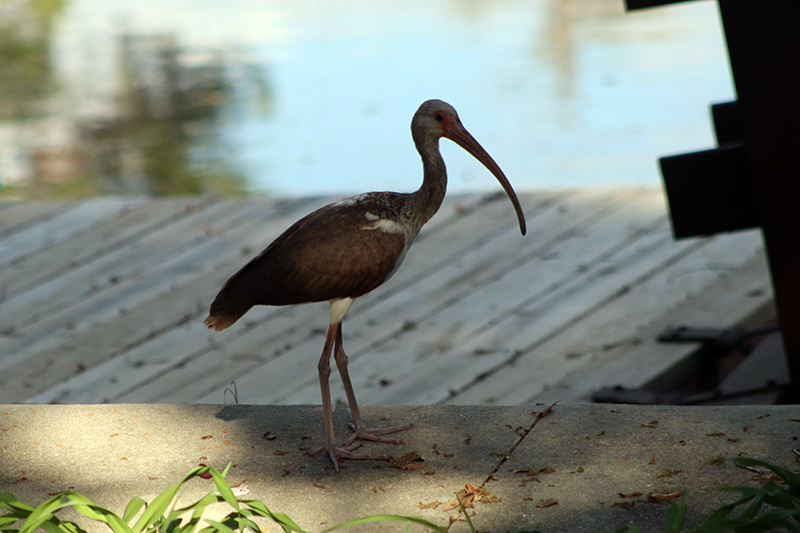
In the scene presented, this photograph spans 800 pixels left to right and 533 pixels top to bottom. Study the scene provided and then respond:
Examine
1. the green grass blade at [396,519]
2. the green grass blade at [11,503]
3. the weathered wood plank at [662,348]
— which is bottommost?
the weathered wood plank at [662,348]

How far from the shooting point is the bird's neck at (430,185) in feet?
9.55

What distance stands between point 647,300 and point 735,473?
8.41 ft

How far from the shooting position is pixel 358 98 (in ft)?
34.3

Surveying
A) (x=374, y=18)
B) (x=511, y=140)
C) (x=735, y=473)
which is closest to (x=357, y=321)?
(x=735, y=473)

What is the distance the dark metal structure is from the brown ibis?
1.20 m

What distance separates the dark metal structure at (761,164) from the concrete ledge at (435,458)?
1036 mm

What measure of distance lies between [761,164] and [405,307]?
2017 mm

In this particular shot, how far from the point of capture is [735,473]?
99.7 inches

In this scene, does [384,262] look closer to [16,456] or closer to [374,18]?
[16,456]

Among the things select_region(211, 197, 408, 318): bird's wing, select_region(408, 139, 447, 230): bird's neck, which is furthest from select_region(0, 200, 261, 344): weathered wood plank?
select_region(408, 139, 447, 230): bird's neck

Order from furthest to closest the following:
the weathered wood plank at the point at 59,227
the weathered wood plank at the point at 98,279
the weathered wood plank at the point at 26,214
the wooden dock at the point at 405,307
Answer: the weathered wood plank at the point at 26,214 → the weathered wood plank at the point at 59,227 → the weathered wood plank at the point at 98,279 → the wooden dock at the point at 405,307

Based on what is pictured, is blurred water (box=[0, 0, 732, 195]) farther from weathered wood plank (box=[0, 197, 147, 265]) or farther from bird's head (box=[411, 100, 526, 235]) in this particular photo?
bird's head (box=[411, 100, 526, 235])

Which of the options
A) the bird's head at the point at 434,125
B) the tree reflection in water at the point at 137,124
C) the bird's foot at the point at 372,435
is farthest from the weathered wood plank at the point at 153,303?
the bird's head at the point at 434,125

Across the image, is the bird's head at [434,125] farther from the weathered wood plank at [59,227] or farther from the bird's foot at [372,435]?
the weathered wood plank at [59,227]
